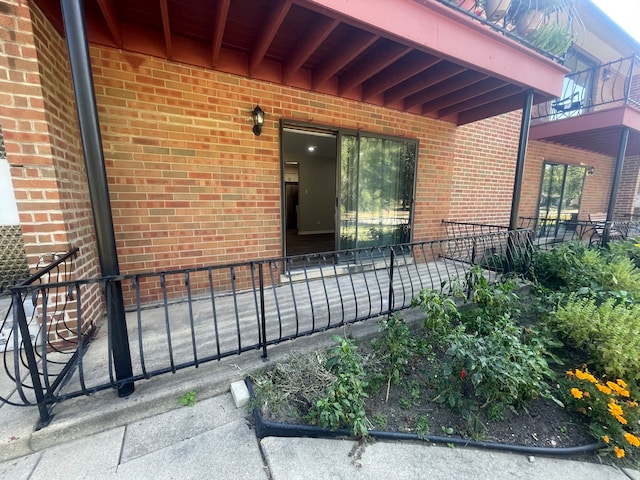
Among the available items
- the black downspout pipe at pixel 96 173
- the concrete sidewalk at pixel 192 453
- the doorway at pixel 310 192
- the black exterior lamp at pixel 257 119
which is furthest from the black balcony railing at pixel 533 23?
the doorway at pixel 310 192

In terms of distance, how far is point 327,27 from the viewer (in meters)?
2.24

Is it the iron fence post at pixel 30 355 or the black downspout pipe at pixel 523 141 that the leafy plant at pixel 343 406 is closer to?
the iron fence post at pixel 30 355

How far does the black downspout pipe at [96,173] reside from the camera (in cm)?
135

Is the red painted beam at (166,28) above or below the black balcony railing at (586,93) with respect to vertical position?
below

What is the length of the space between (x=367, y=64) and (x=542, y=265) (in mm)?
3586

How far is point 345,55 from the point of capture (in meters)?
2.74

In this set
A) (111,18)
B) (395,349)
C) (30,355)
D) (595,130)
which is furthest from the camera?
(595,130)

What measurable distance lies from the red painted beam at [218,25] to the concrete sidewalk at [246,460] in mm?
2906

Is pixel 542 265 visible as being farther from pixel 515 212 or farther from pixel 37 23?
pixel 37 23

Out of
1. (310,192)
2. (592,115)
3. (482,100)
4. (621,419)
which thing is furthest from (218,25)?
(310,192)

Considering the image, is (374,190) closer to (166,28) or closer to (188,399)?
(166,28)

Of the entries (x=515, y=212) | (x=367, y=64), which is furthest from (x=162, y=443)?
(x=515, y=212)

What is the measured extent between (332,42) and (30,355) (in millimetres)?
3437

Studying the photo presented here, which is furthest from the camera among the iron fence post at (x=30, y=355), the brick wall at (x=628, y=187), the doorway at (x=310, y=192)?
the doorway at (x=310, y=192)
